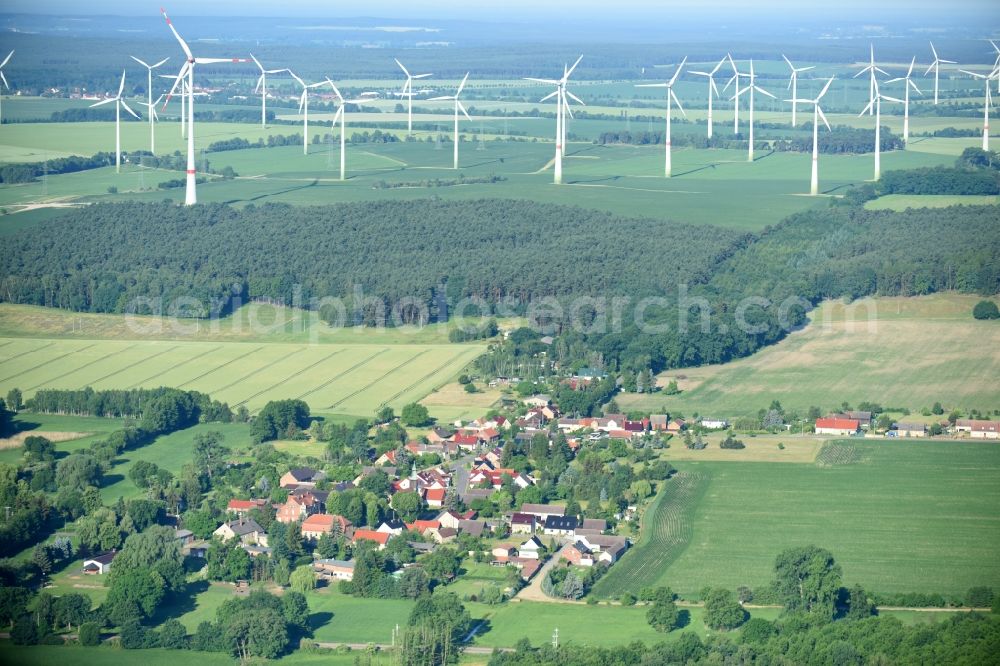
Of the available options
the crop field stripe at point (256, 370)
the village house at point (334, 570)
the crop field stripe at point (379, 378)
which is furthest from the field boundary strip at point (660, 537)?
the crop field stripe at point (256, 370)

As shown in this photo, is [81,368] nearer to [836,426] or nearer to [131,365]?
[131,365]

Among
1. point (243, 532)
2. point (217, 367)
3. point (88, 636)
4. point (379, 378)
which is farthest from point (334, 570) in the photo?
point (217, 367)

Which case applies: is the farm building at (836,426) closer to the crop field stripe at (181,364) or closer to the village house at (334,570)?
Answer: the village house at (334,570)

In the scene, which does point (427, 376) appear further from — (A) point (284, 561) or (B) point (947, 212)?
(B) point (947, 212)

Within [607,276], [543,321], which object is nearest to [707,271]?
[607,276]

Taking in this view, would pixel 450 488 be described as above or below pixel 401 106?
below

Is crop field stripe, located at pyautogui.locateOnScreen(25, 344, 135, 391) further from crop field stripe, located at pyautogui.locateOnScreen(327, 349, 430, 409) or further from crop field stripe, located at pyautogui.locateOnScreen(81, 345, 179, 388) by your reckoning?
crop field stripe, located at pyautogui.locateOnScreen(327, 349, 430, 409)
